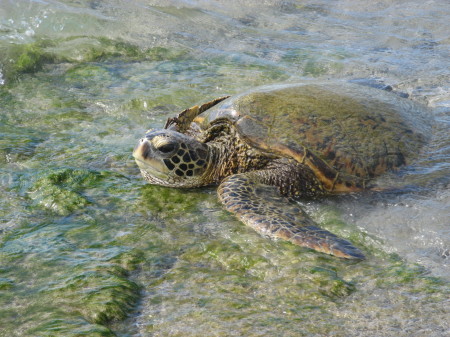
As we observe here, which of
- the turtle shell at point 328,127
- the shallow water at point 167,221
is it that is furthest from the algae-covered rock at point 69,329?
the turtle shell at point 328,127

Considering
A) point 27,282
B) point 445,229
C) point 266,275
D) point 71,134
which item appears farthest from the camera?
point 71,134

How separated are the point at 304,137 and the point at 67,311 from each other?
8.55 ft

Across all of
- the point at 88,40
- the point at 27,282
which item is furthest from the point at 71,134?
the point at 88,40

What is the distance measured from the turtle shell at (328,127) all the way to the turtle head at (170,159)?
0.45m

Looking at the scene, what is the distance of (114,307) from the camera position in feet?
8.67

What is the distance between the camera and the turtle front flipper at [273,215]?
11.2 feet

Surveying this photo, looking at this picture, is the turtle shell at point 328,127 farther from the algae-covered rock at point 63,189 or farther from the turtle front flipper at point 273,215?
the algae-covered rock at point 63,189

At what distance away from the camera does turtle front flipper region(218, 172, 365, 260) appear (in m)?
3.41

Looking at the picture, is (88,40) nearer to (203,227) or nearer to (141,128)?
(141,128)

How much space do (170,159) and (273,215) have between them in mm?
1166

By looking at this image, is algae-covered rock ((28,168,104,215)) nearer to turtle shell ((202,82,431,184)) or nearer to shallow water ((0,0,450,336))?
shallow water ((0,0,450,336))

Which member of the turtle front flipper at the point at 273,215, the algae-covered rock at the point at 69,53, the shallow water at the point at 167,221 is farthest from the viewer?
the algae-covered rock at the point at 69,53

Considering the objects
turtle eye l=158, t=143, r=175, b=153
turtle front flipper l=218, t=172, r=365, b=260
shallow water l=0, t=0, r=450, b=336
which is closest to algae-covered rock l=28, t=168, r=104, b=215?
shallow water l=0, t=0, r=450, b=336

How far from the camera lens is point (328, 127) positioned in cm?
454
